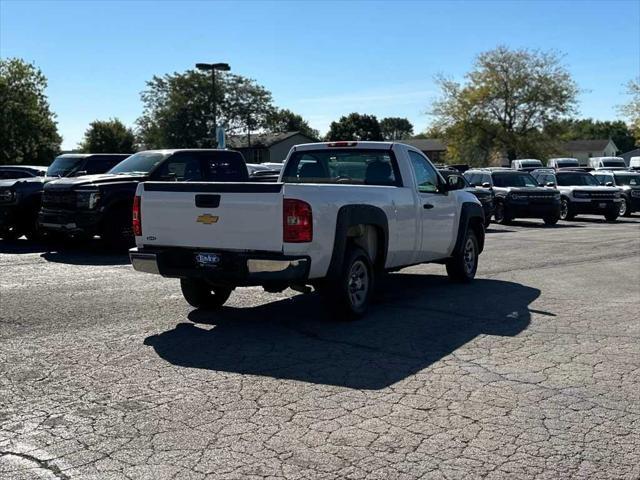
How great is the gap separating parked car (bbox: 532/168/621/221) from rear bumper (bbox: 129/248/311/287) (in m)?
21.2

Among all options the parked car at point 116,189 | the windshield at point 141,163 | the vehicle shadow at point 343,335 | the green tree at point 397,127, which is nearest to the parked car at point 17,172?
the parked car at point 116,189

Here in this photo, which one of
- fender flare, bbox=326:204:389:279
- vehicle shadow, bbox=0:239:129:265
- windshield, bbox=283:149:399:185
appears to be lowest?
vehicle shadow, bbox=0:239:129:265

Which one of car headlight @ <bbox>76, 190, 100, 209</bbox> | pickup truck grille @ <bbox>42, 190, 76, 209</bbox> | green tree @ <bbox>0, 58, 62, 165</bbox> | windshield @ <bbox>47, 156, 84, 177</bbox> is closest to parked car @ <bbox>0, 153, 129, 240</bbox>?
windshield @ <bbox>47, 156, 84, 177</bbox>

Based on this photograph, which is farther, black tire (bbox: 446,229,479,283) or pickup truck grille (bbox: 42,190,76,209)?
pickup truck grille (bbox: 42,190,76,209)

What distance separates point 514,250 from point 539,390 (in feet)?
34.3

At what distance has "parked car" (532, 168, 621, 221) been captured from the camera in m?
27.0

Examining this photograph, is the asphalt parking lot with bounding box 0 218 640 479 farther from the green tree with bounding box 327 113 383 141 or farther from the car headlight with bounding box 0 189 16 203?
the green tree with bounding box 327 113 383 141

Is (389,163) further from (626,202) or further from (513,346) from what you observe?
(626,202)

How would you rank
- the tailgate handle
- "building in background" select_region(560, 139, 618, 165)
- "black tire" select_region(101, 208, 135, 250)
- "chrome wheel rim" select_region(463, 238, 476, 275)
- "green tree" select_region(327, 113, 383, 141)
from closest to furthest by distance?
the tailgate handle, "chrome wheel rim" select_region(463, 238, 476, 275), "black tire" select_region(101, 208, 135, 250), "green tree" select_region(327, 113, 383, 141), "building in background" select_region(560, 139, 618, 165)

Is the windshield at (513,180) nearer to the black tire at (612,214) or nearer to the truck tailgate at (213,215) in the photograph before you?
the black tire at (612,214)

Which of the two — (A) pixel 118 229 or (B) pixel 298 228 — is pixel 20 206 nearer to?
(A) pixel 118 229

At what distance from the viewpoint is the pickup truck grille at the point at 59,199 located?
13680mm

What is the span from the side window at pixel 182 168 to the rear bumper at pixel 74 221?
1472 mm

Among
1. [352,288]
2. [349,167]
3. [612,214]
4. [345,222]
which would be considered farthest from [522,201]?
[345,222]
